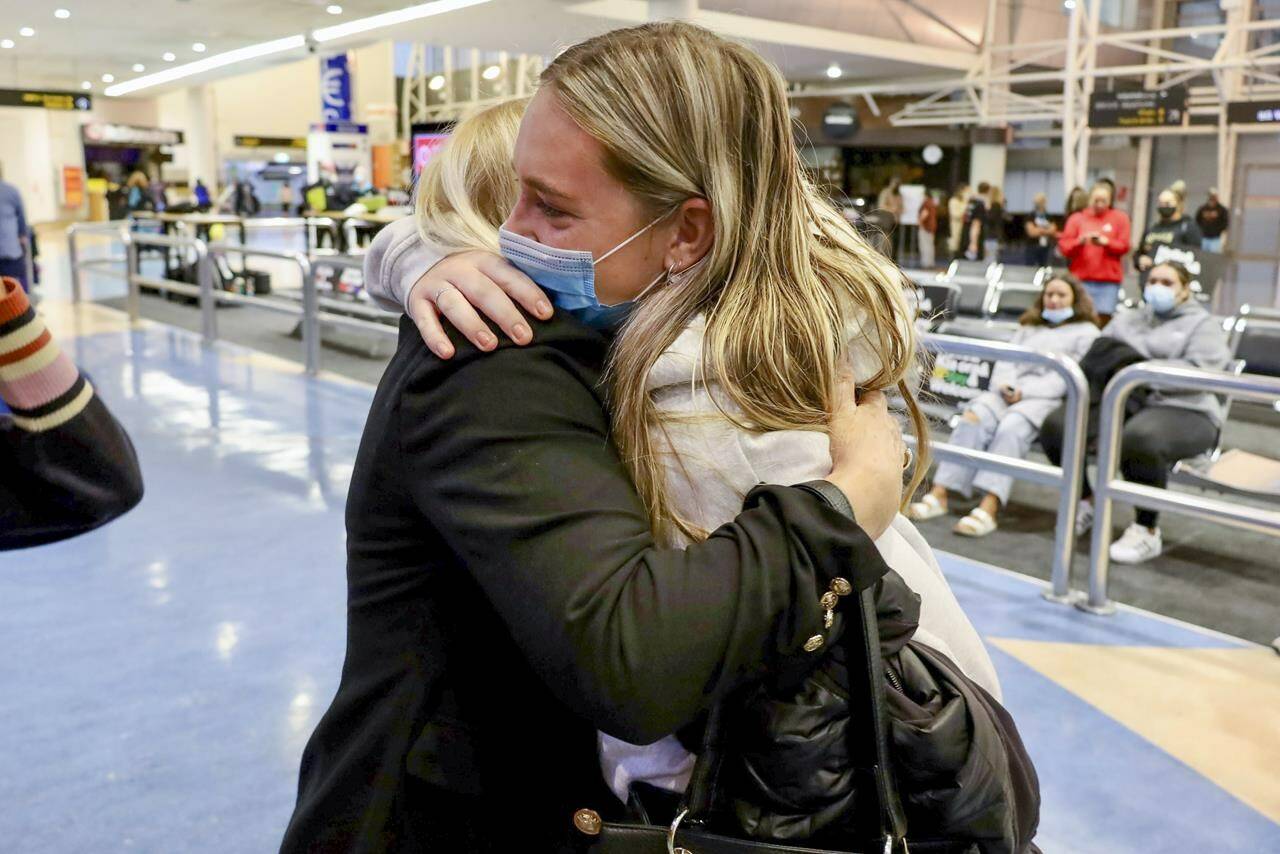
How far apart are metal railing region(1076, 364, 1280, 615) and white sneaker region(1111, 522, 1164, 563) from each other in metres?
0.66

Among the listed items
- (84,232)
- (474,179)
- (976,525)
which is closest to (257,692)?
(474,179)

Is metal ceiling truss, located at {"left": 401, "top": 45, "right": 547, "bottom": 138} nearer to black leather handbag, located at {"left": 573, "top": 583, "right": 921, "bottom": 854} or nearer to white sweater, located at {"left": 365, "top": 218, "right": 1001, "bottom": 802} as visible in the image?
white sweater, located at {"left": 365, "top": 218, "right": 1001, "bottom": 802}

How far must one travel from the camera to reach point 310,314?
768 cm

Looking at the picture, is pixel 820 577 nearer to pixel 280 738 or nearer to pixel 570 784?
pixel 570 784

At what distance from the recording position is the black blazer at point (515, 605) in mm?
814

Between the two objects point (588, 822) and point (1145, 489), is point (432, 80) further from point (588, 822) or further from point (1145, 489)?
point (588, 822)

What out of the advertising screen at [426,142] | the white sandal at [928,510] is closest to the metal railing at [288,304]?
the advertising screen at [426,142]

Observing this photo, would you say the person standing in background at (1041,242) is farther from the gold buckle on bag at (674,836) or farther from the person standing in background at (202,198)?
the gold buckle on bag at (674,836)

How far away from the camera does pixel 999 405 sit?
17.0ft

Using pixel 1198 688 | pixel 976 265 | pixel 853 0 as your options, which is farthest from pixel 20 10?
pixel 1198 688

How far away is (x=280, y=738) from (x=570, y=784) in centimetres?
207

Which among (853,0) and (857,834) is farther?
(853,0)

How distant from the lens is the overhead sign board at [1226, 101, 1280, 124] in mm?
15398

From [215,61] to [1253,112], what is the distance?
20234 millimetres
